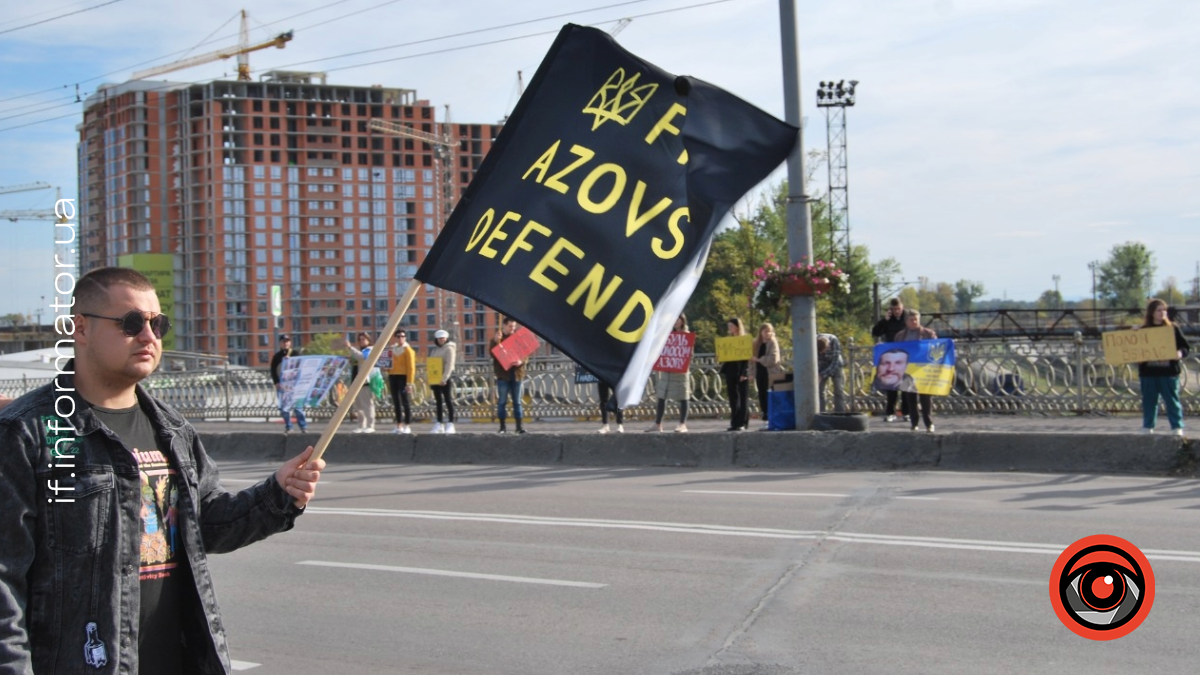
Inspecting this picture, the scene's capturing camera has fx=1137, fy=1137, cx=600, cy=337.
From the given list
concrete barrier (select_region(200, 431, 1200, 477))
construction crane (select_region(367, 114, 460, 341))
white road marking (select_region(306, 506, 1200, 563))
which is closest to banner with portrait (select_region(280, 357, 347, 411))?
concrete barrier (select_region(200, 431, 1200, 477))

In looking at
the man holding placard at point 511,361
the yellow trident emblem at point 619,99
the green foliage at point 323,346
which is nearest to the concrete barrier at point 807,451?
the man holding placard at point 511,361

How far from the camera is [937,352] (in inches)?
626

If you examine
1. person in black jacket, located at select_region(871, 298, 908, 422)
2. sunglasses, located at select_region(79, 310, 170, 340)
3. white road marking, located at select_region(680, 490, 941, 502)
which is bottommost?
white road marking, located at select_region(680, 490, 941, 502)

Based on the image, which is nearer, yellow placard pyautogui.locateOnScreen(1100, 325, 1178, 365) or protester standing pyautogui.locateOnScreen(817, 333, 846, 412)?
yellow placard pyautogui.locateOnScreen(1100, 325, 1178, 365)

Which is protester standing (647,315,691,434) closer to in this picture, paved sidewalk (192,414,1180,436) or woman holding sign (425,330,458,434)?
paved sidewalk (192,414,1180,436)

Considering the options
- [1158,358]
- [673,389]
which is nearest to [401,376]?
[673,389]

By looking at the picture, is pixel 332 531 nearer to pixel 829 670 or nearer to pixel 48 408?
pixel 829 670

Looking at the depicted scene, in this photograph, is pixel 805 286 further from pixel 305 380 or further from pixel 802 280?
pixel 305 380

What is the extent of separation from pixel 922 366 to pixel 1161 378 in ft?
9.90

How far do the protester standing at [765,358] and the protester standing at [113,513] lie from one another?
13818mm

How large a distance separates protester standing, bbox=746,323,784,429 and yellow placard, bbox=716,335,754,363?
7 cm

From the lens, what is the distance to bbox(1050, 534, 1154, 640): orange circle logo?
629cm

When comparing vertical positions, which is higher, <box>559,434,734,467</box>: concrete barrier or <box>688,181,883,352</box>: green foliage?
<box>688,181,883,352</box>: green foliage

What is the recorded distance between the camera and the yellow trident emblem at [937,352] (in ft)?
52.0
